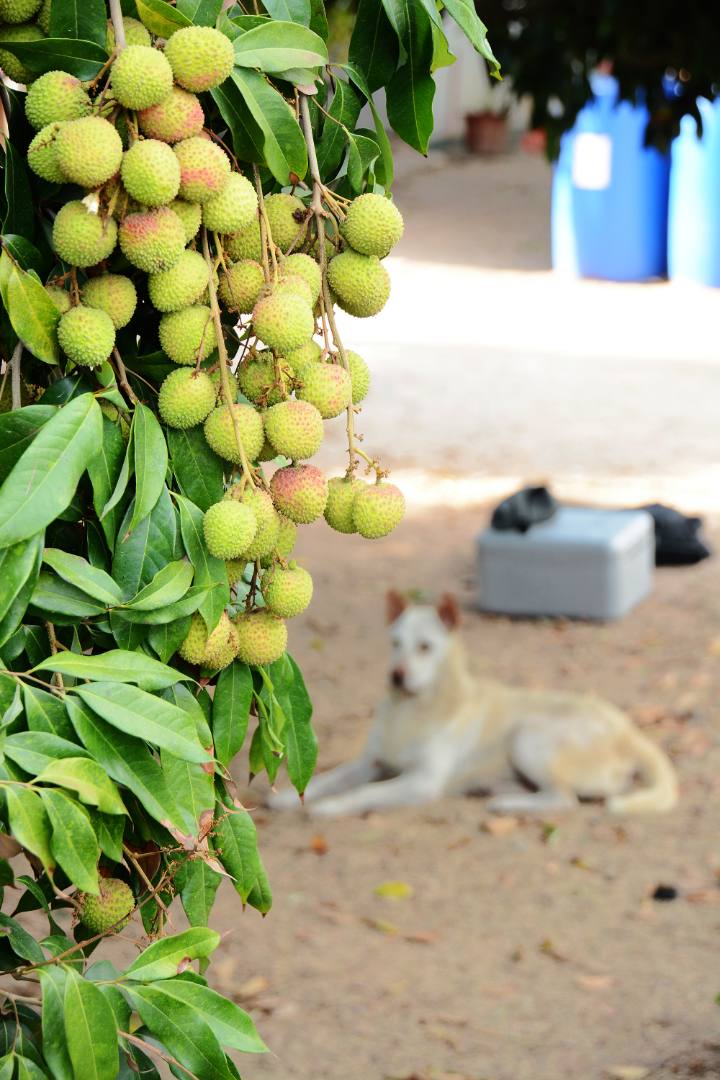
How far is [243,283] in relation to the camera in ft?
3.69

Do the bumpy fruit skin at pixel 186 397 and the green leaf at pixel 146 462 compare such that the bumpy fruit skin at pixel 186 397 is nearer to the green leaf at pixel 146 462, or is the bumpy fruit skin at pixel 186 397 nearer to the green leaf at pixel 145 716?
the green leaf at pixel 146 462

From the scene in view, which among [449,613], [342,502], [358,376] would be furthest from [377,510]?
[449,613]

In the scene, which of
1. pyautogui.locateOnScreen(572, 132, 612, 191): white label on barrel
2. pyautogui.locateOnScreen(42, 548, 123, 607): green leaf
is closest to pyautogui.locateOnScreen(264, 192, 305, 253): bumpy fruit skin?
pyautogui.locateOnScreen(42, 548, 123, 607): green leaf

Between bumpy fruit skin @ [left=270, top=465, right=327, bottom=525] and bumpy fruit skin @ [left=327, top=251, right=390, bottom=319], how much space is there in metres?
0.14

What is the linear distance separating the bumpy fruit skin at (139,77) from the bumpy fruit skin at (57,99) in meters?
0.04

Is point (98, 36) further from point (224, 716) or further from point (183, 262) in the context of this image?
point (224, 716)

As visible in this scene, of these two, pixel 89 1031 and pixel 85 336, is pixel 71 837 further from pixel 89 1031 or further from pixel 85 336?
pixel 85 336

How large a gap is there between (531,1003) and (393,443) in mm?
5576

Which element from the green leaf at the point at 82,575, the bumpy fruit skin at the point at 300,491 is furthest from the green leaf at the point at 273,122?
the green leaf at the point at 82,575

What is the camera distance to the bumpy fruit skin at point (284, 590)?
3.83 feet

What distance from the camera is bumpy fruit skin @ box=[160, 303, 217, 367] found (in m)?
1.10

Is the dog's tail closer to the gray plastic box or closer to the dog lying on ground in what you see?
the dog lying on ground

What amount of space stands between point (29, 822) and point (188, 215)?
1.53ft

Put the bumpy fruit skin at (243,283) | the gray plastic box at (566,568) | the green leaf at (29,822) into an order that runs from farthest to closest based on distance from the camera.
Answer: the gray plastic box at (566,568) < the bumpy fruit skin at (243,283) < the green leaf at (29,822)
